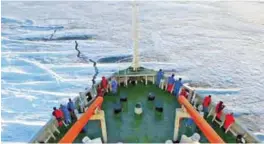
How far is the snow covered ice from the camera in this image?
15789 millimetres

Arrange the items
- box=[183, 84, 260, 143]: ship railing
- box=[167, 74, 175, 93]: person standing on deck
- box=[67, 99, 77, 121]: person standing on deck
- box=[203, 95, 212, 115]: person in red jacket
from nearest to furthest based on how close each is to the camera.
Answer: box=[183, 84, 260, 143]: ship railing < box=[67, 99, 77, 121]: person standing on deck < box=[203, 95, 212, 115]: person in red jacket < box=[167, 74, 175, 93]: person standing on deck

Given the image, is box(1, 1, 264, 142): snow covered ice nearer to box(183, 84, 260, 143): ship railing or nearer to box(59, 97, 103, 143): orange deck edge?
box(183, 84, 260, 143): ship railing

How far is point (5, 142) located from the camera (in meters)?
12.7

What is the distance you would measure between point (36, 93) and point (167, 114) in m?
10.3

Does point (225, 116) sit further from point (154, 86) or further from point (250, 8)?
point (250, 8)

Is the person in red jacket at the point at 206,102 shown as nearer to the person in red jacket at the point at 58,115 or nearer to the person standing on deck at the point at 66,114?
the person standing on deck at the point at 66,114

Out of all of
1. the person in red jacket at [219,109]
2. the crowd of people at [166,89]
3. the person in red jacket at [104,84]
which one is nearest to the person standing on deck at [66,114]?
the crowd of people at [166,89]

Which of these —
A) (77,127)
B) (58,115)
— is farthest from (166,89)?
(77,127)

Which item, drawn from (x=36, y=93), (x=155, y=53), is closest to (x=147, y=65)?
(x=155, y=53)

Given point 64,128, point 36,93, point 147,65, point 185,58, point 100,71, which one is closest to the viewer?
point 64,128

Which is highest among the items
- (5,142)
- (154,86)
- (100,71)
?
(154,86)

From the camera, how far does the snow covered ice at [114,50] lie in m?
15.8

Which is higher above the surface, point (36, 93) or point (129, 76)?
point (129, 76)

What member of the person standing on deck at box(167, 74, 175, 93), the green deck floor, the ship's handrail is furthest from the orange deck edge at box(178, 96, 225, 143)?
the ship's handrail
